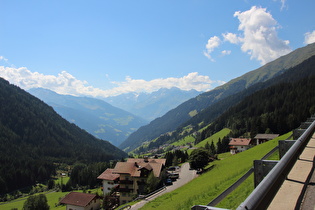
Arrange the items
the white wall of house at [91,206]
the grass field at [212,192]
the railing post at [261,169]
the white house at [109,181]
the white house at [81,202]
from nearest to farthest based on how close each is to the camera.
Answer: the railing post at [261,169]
the grass field at [212,192]
the white house at [81,202]
the white wall of house at [91,206]
the white house at [109,181]

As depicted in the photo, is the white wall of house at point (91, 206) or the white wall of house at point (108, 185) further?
the white wall of house at point (108, 185)

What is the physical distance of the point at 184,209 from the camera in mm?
19625

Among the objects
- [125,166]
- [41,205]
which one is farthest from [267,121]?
[41,205]

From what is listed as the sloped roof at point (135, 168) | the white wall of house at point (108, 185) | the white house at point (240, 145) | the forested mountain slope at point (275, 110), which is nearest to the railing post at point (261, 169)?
the sloped roof at point (135, 168)

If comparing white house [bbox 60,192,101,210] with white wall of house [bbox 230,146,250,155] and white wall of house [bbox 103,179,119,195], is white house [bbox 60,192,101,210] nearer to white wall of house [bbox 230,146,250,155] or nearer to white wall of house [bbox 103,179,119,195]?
white wall of house [bbox 103,179,119,195]

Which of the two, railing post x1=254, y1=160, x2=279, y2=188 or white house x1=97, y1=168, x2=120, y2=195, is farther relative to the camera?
white house x1=97, y1=168, x2=120, y2=195

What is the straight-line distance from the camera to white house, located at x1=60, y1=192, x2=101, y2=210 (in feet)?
223

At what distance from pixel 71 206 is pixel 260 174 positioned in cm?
7683

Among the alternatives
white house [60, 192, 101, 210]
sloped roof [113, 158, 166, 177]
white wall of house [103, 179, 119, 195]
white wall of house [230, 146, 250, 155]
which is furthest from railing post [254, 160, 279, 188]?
white wall of house [230, 146, 250, 155]

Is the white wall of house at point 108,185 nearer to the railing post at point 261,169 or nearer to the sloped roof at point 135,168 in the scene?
the sloped roof at point 135,168

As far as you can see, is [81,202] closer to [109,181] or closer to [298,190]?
[109,181]

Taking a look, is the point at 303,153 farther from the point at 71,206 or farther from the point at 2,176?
the point at 2,176

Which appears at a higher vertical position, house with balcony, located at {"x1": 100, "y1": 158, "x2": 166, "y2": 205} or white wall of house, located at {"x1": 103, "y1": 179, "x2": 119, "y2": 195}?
house with balcony, located at {"x1": 100, "y1": 158, "x2": 166, "y2": 205}

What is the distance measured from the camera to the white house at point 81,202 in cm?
6794
